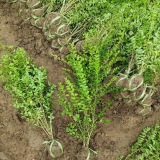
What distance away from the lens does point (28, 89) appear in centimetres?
342

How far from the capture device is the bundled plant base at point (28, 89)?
335 cm

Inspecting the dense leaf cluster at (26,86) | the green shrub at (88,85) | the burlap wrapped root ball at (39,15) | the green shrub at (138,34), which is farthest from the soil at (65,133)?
the burlap wrapped root ball at (39,15)

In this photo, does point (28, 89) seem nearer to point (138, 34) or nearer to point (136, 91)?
point (136, 91)

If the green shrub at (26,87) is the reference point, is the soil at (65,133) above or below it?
below

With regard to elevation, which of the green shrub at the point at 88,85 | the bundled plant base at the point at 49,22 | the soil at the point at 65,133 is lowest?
the soil at the point at 65,133

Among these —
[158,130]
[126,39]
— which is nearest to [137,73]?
[126,39]

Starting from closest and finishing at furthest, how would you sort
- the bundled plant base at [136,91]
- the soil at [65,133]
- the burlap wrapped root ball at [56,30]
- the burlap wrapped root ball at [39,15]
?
the bundled plant base at [136,91], the soil at [65,133], the burlap wrapped root ball at [56,30], the burlap wrapped root ball at [39,15]

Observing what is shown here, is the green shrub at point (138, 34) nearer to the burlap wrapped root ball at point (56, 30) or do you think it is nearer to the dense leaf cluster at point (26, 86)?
the burlap wrapped root ball at point (56, 30)

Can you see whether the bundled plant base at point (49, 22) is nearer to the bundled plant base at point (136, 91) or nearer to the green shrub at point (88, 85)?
the green shrub at point (88, 85)

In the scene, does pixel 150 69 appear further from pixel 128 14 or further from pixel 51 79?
pixel 51 79

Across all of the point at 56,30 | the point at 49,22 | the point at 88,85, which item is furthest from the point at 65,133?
the point at 49,22

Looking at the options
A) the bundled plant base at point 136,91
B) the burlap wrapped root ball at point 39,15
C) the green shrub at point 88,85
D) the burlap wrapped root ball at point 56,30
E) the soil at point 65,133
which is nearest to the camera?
the green shrub at point 88,85

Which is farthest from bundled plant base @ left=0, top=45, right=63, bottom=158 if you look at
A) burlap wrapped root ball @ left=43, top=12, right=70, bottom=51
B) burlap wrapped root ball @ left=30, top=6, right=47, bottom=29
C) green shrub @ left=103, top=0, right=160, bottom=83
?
green shrub @ left=103, top=0, right=160, bottom=83

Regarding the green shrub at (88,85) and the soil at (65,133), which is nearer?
the green shrub at (88,85)
